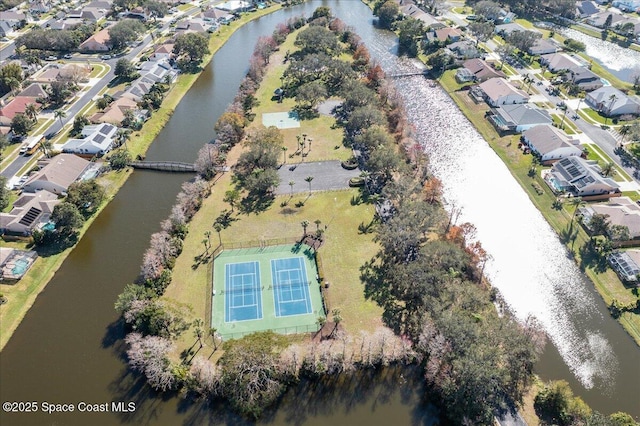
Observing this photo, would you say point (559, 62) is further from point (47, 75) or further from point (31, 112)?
point (47, 75)

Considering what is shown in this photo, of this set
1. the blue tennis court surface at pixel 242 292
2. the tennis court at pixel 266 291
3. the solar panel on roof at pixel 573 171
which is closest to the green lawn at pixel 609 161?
the solar panel on roof at pixel 573 171

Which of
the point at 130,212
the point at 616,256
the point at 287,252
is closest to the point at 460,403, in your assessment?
the point at 287,252

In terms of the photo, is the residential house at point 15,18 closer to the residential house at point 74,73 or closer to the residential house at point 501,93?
the residential house at point 74,73

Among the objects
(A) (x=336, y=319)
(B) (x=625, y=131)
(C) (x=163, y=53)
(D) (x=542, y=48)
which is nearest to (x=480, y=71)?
(D) (x=542, y=48)

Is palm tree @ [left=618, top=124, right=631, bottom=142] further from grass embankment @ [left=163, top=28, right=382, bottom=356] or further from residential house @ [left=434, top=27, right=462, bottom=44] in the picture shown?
residential house @ [left=434, top=27, right=462, bottom=44]

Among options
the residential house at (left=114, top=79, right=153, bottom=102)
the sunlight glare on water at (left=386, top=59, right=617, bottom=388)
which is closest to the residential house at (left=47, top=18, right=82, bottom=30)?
the residential house at (left=114, top=79, right=153, bottom=102)

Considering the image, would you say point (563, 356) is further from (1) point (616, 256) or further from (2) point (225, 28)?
(2) point (225, 28)
